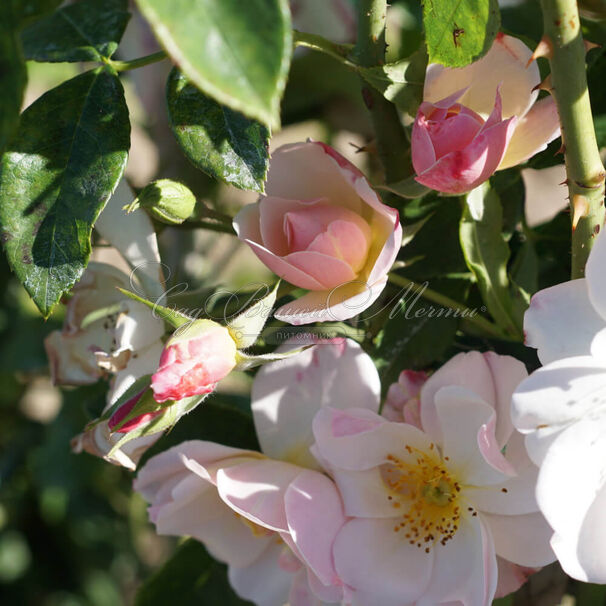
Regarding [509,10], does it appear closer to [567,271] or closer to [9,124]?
[567,271]

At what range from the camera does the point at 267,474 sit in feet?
1.44

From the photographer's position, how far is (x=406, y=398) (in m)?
0.44

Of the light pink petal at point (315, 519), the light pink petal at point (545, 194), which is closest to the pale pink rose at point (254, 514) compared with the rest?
the light pink petal at point (315, 519)

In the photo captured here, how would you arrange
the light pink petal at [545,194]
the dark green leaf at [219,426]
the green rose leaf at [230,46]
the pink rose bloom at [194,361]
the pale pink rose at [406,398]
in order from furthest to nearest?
1. the light pink petal at [545,194]
2. the dark green leaf at [219,426]
3. the pale pink rose at [406,398]
4. the pink rose bloom at [194,361]
5. the green rose leaf at [230,46]

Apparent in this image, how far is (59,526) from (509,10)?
962mm

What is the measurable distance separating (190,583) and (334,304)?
319 millimetres

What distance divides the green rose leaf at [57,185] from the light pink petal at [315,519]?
0.53 feet

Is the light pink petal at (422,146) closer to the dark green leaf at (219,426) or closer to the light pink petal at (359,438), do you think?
the light pink petal at (359,438)

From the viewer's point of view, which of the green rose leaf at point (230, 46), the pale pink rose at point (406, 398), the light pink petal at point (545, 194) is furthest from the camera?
the light pink petal at point (545, 194)

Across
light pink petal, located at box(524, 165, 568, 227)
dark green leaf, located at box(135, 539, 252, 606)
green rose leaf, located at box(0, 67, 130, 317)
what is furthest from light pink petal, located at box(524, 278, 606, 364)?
light pink petal, located at box(524, 165, 568, 227)

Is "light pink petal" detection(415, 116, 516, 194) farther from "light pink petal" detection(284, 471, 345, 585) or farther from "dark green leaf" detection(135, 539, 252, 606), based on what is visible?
"dark green leaf" detection(135, 539, 252, 606)

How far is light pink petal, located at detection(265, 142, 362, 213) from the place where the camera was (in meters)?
0.40

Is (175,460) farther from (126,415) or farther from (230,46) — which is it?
(230,46)

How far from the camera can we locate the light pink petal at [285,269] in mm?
371
